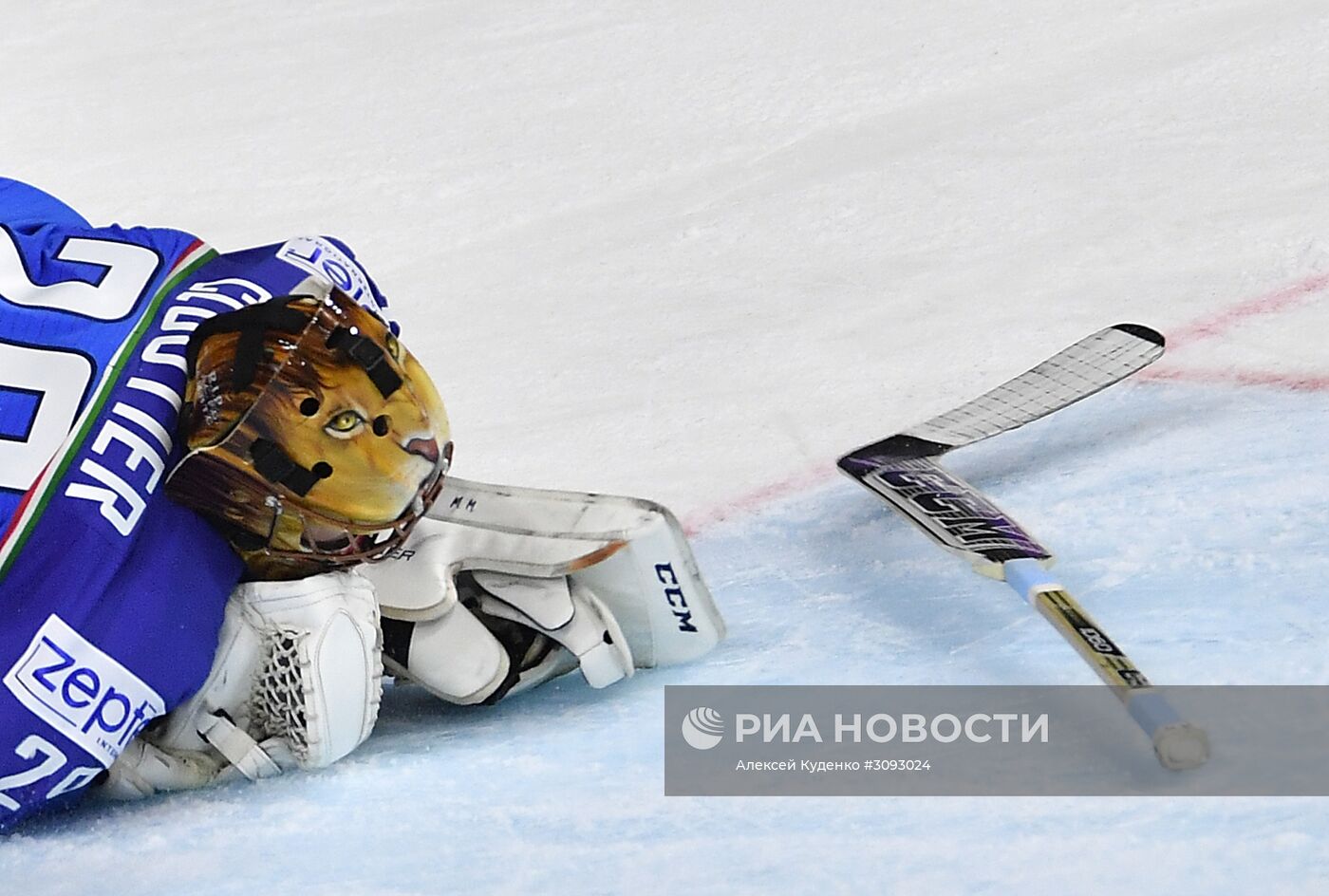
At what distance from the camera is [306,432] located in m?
1.70

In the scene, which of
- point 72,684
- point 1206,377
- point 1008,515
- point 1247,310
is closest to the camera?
point 72,684

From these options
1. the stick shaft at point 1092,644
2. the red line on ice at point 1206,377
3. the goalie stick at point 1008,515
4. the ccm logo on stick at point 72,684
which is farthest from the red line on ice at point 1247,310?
the ccm logo on stick at point 72,684

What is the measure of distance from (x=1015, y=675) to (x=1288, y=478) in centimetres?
57

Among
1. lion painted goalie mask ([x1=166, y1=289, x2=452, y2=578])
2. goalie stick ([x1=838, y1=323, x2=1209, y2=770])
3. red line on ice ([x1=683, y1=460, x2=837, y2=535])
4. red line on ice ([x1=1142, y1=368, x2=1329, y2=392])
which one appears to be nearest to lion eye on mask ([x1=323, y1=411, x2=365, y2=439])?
lion painted goalie mask ([x1=166, y1=289, x2=452, y2=578])

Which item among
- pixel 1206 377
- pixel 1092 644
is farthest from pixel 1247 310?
pixel 1092 644

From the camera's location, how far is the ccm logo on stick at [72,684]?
5.44ft

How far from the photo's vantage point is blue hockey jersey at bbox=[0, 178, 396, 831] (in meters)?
1.67

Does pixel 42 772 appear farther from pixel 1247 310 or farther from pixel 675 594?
pixel 1247 310

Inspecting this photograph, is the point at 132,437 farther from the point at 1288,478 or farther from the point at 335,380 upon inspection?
the point at 1288,478

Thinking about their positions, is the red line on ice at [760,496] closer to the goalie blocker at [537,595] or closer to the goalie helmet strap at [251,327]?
the goalie blocker at [537,595]

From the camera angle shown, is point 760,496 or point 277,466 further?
point 760,496

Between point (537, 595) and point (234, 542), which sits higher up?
point (234, 542)

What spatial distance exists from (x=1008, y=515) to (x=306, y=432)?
2.95 ft

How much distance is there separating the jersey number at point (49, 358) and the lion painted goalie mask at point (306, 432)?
123 millimetres
